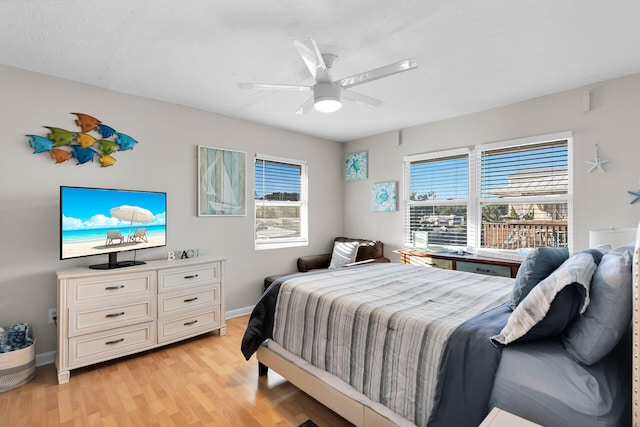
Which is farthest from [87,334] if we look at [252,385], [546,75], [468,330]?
[546,75]

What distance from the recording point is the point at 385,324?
1.68 metres

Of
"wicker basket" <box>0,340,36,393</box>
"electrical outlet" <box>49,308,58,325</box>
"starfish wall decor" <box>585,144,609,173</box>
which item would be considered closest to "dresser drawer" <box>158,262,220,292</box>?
"electrical outlet" <box>49,308,58,325</box>

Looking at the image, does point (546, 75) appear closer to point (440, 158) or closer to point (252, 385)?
point (440, 158)

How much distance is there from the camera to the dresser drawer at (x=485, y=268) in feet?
10.6

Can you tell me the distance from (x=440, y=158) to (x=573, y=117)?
1.41 m

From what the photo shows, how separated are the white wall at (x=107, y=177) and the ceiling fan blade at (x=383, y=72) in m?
2.13

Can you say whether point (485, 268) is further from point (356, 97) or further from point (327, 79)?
point (327, 79)

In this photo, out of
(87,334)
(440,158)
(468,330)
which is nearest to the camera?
(468,330)

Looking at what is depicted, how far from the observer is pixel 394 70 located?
6.59 feet

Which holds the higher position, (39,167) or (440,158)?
(440,158)

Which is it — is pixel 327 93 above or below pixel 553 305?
above

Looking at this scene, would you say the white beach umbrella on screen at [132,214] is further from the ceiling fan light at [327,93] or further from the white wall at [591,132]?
the white wall at [591,132]

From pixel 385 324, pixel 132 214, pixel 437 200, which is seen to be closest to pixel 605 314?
pixel 385 324

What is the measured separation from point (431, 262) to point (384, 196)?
1.27 m
